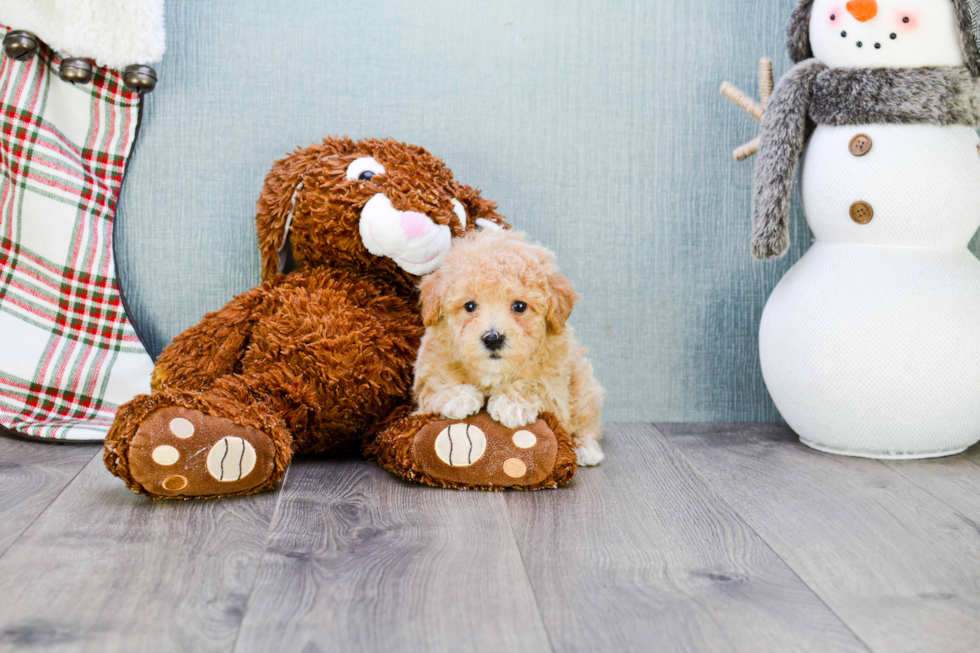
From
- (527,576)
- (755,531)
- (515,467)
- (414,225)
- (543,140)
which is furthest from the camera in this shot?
(543,140)

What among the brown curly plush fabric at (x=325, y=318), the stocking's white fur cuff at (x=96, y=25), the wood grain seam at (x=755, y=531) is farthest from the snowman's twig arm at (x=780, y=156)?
the stocking's white fur cuff at (x=96, y=25)

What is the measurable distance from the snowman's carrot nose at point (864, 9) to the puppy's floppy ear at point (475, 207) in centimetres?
57

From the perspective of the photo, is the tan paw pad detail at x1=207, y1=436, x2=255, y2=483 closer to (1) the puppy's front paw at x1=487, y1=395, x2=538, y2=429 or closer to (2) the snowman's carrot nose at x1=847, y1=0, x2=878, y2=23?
(1) the puppy's front paw at x1=487, y1=395, x2=538, y2=429

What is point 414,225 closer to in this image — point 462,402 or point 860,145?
point 462,402

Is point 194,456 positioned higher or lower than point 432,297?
lower

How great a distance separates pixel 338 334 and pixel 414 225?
178 mm

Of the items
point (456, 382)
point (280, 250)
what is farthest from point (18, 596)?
point (280, 250)

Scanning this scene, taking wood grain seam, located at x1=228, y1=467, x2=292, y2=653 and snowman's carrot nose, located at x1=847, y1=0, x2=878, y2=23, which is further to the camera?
snowman's carrot nose, located at x1=847, y1=0, x2=878, y2=23

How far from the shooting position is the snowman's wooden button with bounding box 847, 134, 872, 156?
118cm

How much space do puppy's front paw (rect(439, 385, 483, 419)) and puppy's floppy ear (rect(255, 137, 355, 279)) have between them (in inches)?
14.6

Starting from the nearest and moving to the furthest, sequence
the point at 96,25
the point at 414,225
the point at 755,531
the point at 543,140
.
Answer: the point at 755,531 < the point at 414,225 < the point at 96,25 < the point at 543,140

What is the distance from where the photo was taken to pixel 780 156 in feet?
3.94

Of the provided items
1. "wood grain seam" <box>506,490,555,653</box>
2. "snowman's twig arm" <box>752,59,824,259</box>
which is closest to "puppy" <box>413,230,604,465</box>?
"wood grain seam" <box>506,490,555,653</box>

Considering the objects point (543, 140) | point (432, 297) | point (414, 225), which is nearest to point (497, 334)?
point (432, 297)
